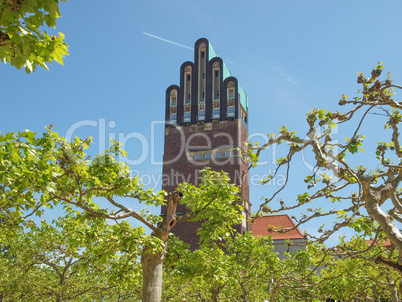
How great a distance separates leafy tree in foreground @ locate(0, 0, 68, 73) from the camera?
4.55 m

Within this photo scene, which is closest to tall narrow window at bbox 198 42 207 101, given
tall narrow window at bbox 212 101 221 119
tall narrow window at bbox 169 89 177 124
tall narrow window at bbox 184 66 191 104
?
tall narrow window at bbox 184 66 191 104

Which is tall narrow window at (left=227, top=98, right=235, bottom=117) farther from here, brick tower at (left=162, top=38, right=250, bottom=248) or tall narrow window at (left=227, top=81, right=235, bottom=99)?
tall narrow window at (left=227, top=81, right=235, bottom=99)

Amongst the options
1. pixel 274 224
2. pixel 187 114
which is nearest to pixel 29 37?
pixel 187 114

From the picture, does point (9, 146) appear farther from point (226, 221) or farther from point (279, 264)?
point (279, 264)

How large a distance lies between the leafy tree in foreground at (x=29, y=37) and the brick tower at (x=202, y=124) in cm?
4085

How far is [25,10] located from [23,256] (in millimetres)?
19984

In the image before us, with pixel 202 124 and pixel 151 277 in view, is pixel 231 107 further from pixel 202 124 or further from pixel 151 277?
pixel 151 277

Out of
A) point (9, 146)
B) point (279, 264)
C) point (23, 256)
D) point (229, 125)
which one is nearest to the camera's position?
point (9, 146)

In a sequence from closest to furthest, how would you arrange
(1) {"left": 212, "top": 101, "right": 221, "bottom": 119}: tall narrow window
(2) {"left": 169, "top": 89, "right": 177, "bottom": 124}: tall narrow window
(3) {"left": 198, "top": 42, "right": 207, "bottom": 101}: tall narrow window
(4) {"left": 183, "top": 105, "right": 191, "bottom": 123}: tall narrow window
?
1. (1) {"left": 212, "top": 101, "right": 221, "bottom": 119}: tall narrow window
2. (4) {"left": 183, "top": 105, "right": 191, "bottom": 123}: tall narrow window
3. (2) {"left": 169, "top": 89, "right": 177, "bottom": 124}: tall narrow window
4. (3) {"left": 198, "top": 42, "right": 207, "bottom": 101}: tall narrow window

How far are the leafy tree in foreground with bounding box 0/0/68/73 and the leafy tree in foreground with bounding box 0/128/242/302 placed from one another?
1.98 metres

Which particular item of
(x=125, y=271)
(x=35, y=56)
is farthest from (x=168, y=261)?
(x=35, y=56)

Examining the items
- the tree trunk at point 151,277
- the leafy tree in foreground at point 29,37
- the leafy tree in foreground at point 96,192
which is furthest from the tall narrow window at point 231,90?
the leafy tree in foreground at point 29,37

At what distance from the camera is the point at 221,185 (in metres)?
13.3

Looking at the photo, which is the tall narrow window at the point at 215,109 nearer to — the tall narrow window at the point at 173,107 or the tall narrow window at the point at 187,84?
the tall narrow window at the point at 187,84
